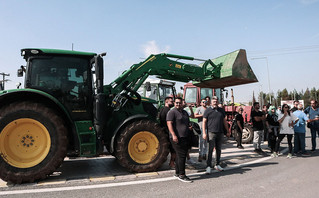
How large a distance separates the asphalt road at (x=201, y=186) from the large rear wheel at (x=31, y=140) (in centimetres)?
35

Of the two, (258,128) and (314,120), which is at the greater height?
(314,120)

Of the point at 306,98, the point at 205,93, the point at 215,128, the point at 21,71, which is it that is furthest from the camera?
the point at 306,98

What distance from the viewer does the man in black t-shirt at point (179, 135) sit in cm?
509

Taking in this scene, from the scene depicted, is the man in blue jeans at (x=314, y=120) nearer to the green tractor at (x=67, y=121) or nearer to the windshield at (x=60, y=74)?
the green tractor at (x=67, y=121)

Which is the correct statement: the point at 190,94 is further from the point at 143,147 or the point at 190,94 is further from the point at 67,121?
the point at 67,121

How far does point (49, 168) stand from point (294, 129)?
781 centimetres

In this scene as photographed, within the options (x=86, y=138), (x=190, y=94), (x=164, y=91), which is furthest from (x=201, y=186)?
(x=190, y=94)

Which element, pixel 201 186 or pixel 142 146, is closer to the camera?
pixel 201 186

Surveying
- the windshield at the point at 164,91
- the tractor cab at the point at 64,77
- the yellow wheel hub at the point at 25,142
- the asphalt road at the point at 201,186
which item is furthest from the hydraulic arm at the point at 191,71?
the windshield at the point at 164,91

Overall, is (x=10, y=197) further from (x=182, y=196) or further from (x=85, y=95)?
(x=182, y=196)

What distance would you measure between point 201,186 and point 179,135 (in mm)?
1125

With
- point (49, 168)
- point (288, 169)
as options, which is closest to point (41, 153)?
point (49, 168)

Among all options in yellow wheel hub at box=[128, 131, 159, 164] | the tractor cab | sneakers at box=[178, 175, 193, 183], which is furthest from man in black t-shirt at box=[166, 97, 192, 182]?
the tractor cab

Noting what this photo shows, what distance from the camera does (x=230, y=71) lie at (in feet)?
24.0
